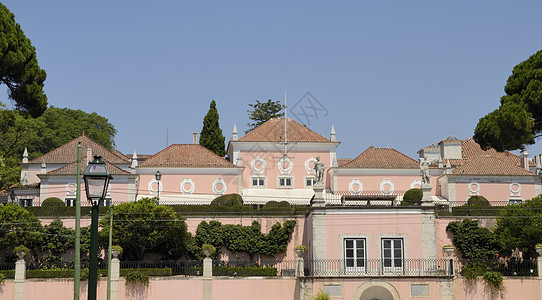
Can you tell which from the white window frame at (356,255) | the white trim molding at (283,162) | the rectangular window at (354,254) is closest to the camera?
the white window frame at (356,255)

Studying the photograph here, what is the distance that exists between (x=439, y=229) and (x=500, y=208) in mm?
3973

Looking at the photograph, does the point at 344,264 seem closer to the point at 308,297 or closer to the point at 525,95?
the point at 308,297

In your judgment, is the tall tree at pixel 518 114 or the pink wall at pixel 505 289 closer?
the tall tree at pixel 518 114

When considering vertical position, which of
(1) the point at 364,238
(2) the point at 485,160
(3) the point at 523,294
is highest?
(2) the point at 485,160

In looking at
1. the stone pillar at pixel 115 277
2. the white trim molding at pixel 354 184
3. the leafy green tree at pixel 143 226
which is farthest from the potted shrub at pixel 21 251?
the white trim molding at pixel 354 184

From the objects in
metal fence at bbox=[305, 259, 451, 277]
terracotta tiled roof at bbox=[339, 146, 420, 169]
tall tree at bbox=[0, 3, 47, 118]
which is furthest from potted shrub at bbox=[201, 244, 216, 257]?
terracotta tiled roof at bbox=[339, 146, 420, 169]

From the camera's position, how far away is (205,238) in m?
41.5

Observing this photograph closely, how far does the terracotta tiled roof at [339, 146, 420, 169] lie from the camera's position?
57031 mm

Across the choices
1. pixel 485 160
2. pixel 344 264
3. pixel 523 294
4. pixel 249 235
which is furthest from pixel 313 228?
pixel 485 160

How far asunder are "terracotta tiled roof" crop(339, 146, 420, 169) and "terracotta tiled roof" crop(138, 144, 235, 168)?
10532 mm

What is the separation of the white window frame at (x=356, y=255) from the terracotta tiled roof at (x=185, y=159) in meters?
20.1

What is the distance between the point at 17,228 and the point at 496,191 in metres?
35.0

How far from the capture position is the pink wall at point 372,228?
123ft

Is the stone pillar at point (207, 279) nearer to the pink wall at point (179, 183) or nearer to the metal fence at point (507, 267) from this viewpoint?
the metal fence at point (507, 267)
